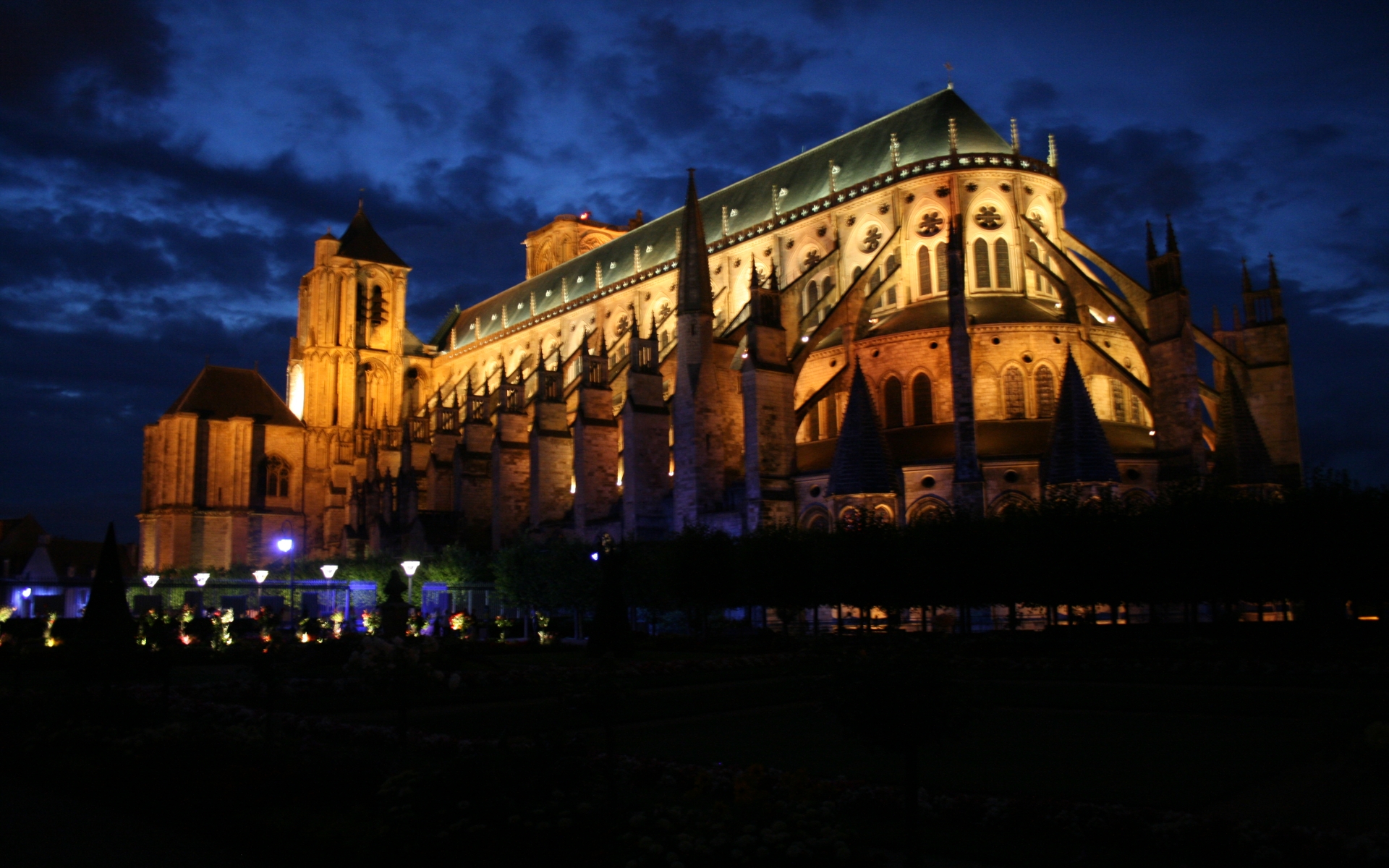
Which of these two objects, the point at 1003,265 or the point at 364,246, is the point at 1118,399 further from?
the point at 364,246

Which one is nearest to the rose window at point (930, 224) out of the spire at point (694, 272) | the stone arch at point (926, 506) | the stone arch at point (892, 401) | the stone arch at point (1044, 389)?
the stone arch at point (892, 401)

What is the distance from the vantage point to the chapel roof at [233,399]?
7169 centimetres

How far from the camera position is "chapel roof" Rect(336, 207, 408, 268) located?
8112 cm

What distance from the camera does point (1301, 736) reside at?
13.6 meters

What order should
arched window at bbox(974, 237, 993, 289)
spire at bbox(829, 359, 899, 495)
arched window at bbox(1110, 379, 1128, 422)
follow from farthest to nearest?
arched window at bbox(974, 237, 993, 289) → arched window at bbox(1110, 379, 1128, 422) → spire at bbox(829, 359, 899, 495)

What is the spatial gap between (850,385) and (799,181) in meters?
17.7

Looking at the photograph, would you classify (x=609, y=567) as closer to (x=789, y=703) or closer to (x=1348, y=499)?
(x=789, y=703)

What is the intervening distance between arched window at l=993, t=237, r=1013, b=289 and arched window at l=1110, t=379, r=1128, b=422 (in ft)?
20.7

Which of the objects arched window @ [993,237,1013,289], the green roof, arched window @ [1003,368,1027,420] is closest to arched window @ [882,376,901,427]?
arched window @ [1003,368,1027,420]

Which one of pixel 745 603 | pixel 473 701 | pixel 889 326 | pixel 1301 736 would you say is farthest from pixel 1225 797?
pixel 889 326

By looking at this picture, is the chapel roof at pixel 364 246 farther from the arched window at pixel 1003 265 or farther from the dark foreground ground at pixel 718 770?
the dark foreground ground at pixel 718 770

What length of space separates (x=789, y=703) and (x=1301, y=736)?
8091 mm

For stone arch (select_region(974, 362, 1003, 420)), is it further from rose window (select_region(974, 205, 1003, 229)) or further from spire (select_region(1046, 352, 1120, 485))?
rose window (select_region(974, 205, 1003, 229))

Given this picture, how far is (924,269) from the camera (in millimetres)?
46812
